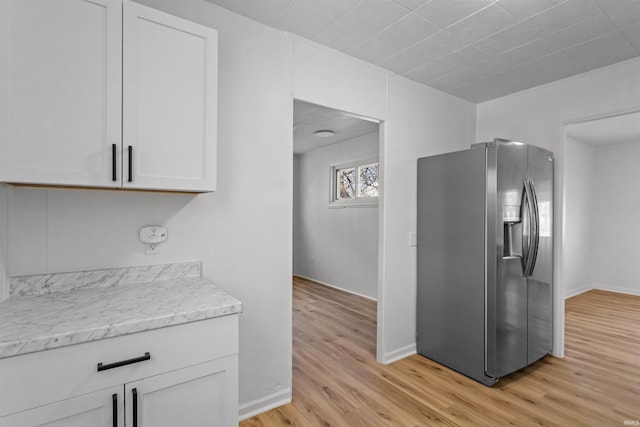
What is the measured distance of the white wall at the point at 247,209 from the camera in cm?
158

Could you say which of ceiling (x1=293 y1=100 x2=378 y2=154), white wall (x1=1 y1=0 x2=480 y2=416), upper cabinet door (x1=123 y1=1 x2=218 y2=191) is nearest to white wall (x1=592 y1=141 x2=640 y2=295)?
ceiling (x1=293 y1=100 x2=378 y2=154)

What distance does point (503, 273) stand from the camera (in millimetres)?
2498

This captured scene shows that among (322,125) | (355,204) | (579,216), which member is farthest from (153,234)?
(579,216)

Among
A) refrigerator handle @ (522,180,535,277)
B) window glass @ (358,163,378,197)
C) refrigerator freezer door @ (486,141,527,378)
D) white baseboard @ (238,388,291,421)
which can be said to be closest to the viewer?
white baseboard @ (238,388,291,421)

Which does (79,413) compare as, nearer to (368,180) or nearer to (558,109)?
(558,109)

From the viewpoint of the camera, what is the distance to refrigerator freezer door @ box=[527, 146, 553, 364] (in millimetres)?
2723

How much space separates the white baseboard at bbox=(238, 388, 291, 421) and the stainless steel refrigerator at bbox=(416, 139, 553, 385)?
1.40m

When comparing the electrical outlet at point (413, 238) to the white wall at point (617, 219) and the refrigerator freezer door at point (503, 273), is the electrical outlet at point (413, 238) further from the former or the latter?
the white wall at point (617, 219)

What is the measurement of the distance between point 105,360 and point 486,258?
7.89 ft

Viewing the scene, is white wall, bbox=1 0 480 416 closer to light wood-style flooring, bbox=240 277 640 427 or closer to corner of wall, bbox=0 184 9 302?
corner of wall, bbox=0 184 9 302

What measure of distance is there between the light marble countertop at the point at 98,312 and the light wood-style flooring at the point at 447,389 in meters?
1.07

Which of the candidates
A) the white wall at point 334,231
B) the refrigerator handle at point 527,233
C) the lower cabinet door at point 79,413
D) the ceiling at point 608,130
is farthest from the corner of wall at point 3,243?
the ceiling at point 608,130

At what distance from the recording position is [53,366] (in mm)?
1063

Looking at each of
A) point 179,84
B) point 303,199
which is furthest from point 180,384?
point 303,199
